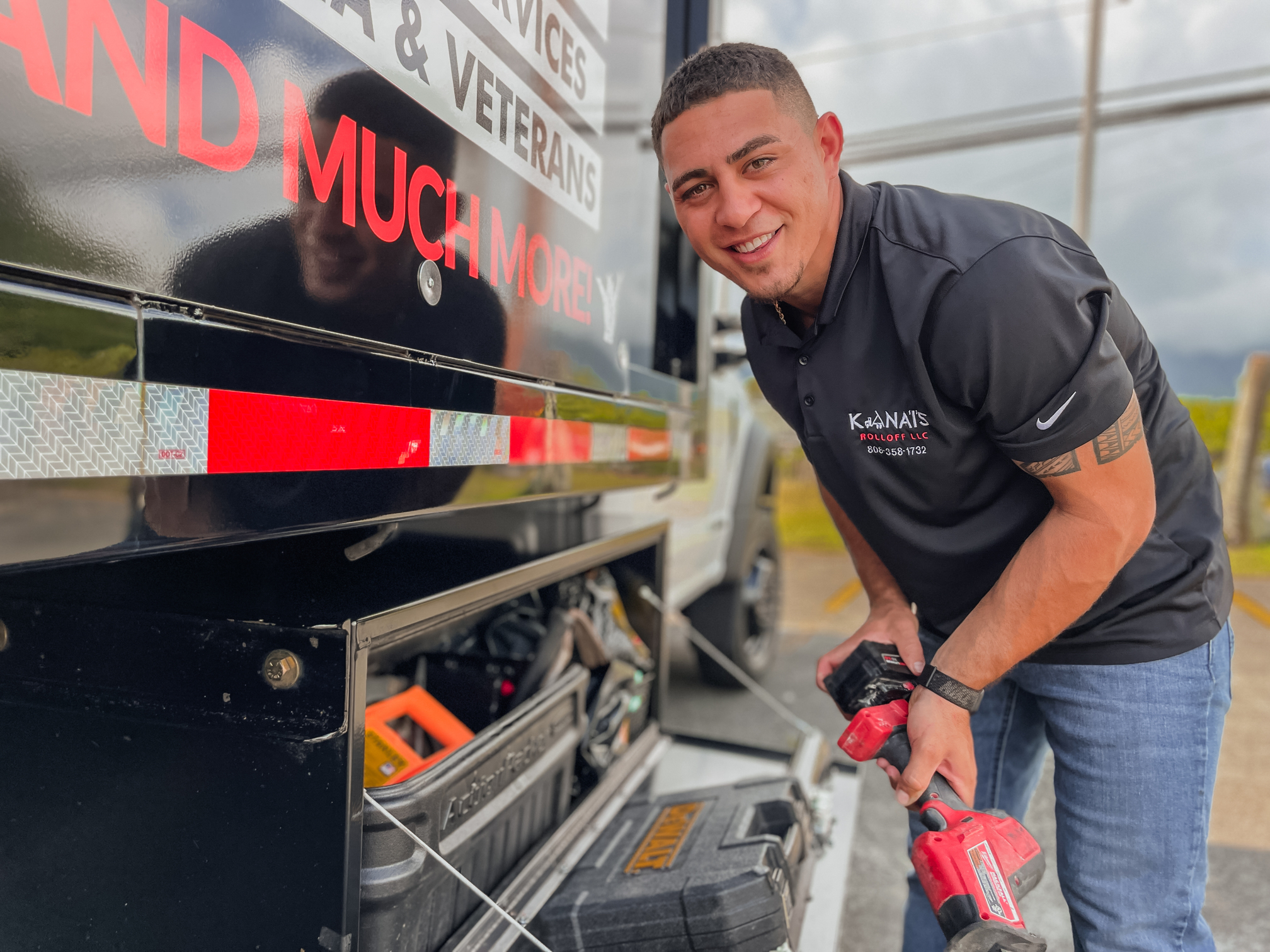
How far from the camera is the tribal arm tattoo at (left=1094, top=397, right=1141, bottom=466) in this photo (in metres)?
1.19

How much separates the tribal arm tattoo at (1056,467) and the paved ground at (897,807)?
1.18 m

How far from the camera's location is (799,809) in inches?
77.5

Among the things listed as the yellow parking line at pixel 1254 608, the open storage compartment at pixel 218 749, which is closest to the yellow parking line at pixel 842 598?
the yellow parking line at pixel 1254 608

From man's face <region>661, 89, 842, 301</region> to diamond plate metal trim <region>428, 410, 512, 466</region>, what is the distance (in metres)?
0.48

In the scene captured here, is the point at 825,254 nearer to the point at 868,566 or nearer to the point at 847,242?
the point at 847,242

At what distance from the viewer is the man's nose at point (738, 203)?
1.36 m

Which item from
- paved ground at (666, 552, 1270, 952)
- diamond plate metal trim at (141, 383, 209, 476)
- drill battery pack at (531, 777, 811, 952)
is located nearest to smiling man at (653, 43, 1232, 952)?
drill battery pack at (531, 777, 811, 952)

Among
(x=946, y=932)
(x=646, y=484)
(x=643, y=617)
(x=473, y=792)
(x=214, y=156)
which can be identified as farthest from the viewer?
(x=643, y=617)

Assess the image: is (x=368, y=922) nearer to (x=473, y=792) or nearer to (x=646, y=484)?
(x=473, y=792)

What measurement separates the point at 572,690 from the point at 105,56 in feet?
4.67

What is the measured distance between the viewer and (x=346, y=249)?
1054 millimetres

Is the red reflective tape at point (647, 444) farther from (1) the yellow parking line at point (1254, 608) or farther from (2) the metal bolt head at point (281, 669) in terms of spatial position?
(1) the yellow parking line at point (1254, 608)

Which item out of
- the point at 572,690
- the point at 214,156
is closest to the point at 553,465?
the point at 572,690

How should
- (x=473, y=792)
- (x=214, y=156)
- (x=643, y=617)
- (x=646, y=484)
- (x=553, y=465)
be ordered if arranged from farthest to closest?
1. (x=643, y=617)
2. (x=646, y=484)
3. (x=553, y=465)
4. (x=473, y=792)
5. (x=214, y=156)
